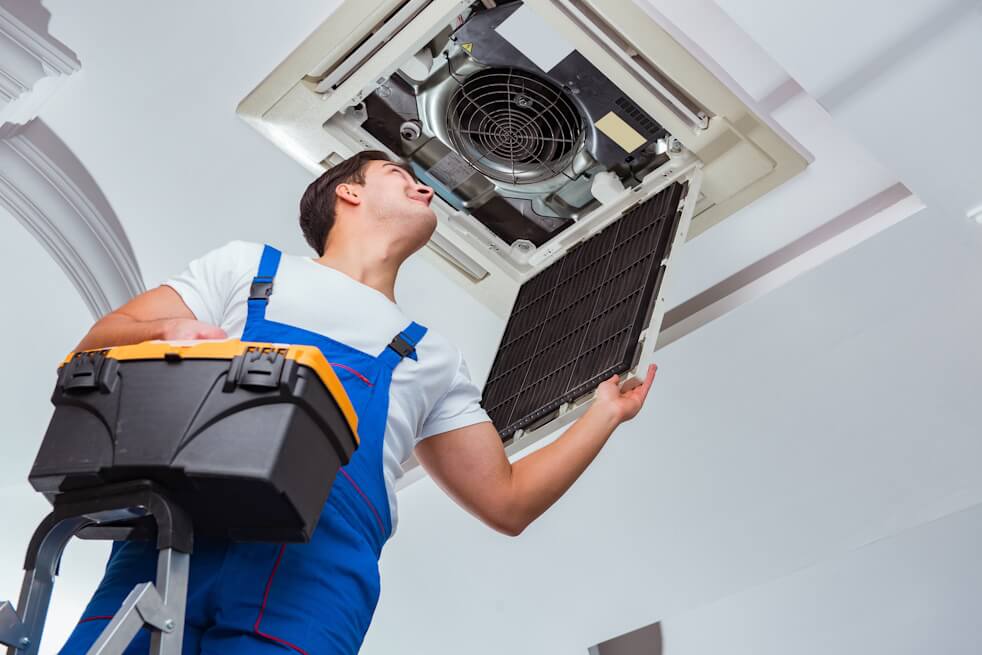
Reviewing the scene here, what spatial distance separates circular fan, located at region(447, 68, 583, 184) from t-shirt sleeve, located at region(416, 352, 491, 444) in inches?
39.5

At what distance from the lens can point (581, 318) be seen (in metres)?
2.52

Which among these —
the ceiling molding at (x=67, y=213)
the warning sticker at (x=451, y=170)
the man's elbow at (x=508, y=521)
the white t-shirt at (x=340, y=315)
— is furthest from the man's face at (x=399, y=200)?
the ceiling molding at (x=67, y=213)

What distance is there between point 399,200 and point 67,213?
1.71 meters

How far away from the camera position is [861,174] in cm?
273

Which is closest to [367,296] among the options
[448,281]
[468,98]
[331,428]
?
[331,428]

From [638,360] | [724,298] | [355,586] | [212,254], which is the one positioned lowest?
[355,586]

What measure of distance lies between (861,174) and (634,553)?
161 centimetres

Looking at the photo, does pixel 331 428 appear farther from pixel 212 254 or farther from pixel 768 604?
pixel 768 604

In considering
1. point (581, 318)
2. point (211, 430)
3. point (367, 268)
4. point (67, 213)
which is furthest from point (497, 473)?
point (67, 213)

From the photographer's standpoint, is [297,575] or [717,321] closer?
[297,575]

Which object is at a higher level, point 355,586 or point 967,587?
point 967,587

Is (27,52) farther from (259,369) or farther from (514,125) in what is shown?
(259,369)

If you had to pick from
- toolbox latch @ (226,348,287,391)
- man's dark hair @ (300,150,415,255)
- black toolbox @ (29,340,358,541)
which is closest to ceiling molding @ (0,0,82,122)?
man's dark hair @ (300,150,415,255)

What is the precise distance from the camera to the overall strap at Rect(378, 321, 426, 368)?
4.99 ft
